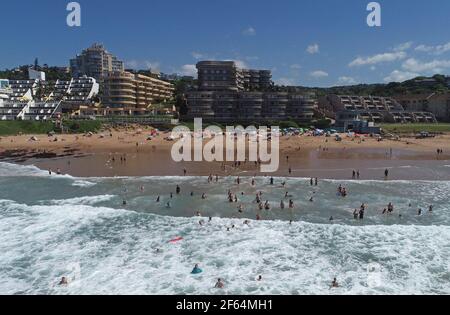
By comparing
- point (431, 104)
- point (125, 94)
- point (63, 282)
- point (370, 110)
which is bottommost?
point (63, 282)

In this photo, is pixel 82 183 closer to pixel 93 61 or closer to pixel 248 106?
pixel 248 106

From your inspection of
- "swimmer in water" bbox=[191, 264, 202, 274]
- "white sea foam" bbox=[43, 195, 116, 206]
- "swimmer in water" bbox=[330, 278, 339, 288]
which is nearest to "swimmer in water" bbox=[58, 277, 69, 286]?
"swimmer in water" bbox=[191, 264, 202, 274]

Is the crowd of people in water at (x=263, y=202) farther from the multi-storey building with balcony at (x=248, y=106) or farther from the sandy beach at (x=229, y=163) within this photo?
the multi-storey building with balcony at (x=248, y=106)

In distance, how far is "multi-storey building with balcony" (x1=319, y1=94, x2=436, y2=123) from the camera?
9788 cm

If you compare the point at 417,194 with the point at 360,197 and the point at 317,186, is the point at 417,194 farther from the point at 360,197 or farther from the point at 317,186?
the point at 317,186

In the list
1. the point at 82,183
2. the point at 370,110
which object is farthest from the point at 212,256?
the point at 370,110

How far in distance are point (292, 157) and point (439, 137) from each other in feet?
123

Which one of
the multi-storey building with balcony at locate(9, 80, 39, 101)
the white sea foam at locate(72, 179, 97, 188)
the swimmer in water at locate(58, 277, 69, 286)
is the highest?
the multi-storey building with balcony at locate(9, 80, 39, 101)

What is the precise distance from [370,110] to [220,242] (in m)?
91.6

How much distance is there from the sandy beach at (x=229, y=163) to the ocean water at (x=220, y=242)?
7.96 meters

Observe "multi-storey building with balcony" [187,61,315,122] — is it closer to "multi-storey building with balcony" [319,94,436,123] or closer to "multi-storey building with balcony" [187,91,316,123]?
"multi-storey building with balcony" [187,91,316,123]

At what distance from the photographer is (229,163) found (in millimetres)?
48906

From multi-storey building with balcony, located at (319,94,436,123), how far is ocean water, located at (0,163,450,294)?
65.7m
